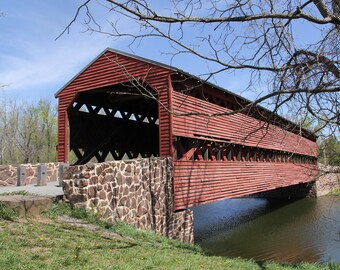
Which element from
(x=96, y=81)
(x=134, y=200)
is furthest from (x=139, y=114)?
(x=134, y=200)

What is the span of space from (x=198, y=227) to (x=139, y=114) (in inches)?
252

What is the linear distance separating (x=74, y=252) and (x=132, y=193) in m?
4.60

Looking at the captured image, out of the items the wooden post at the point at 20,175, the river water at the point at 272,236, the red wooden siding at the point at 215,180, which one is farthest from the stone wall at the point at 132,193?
the wooden post at the point at 20,175

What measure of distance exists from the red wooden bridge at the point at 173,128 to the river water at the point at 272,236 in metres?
1.79

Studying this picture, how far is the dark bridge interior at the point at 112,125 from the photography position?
1487 centimetres

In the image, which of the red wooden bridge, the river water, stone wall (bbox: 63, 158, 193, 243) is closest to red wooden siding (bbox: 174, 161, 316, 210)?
the red wooden bridge

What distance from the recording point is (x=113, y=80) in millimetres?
12422

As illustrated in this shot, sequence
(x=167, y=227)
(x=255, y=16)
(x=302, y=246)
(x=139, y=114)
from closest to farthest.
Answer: (x=255, y=16), (x=167, y=227), (x=302, y=246), (x=139, y=114)

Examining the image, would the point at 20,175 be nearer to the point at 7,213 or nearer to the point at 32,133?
the point at 7,213

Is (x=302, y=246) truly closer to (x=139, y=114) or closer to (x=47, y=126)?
(x=139, y=114)

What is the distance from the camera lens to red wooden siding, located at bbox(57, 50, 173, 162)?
36.0 feet

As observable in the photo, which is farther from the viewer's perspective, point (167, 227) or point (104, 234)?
point (167, 227)

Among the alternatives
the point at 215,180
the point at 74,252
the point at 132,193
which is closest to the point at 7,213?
the point at 74,252

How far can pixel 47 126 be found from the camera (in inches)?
1319
